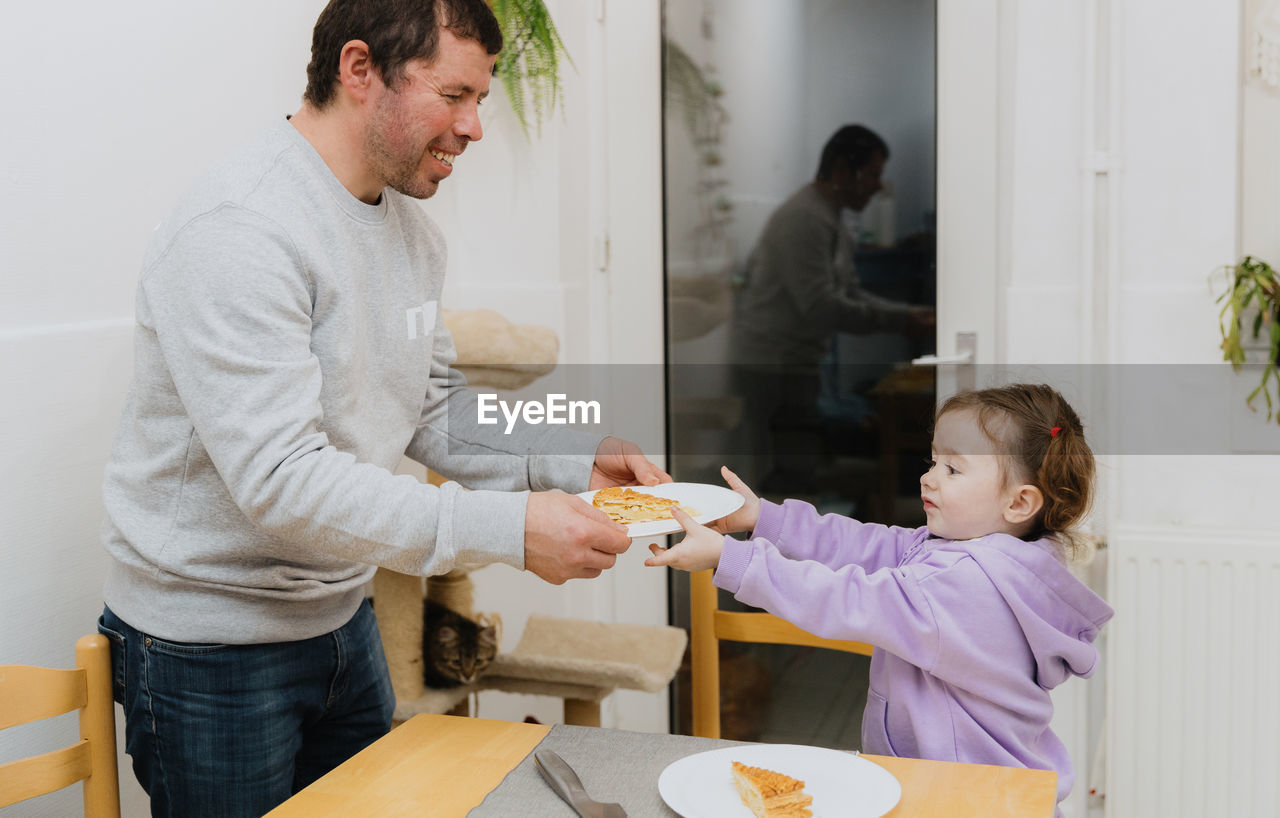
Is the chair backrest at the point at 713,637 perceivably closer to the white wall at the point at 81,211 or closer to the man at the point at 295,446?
the man at the point at 295,446

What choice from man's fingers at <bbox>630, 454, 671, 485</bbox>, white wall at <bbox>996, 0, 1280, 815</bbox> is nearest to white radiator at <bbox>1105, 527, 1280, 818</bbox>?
white wall at <bbox>996, 0, 1280, 815</bbox>

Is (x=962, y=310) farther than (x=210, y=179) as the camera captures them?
Yes

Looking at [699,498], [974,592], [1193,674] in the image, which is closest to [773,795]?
[974,592]

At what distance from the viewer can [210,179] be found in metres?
1.22

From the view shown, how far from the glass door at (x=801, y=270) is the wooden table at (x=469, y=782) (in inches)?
54.8

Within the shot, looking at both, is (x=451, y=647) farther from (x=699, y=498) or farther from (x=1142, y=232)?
(x=1142, y=232)

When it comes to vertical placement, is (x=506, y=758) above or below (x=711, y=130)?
below

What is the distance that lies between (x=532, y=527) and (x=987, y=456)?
0.63m

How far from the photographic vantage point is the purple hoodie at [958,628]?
1.30 m

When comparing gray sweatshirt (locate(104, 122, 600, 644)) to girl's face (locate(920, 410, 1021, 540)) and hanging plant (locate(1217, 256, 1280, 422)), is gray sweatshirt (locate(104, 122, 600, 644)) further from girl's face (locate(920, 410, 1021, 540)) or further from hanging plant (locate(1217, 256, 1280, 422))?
hanging plant (locate(1217, 256, 1280, 422))

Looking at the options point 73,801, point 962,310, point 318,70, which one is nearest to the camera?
point 318,70

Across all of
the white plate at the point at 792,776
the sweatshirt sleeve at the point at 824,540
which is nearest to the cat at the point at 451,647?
the sweatshirt sleeve at the point at 824,540

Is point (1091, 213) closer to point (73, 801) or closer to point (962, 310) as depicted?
point (962, 310)

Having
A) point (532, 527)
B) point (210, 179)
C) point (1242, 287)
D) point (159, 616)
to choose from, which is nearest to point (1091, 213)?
point (1242, 287)
